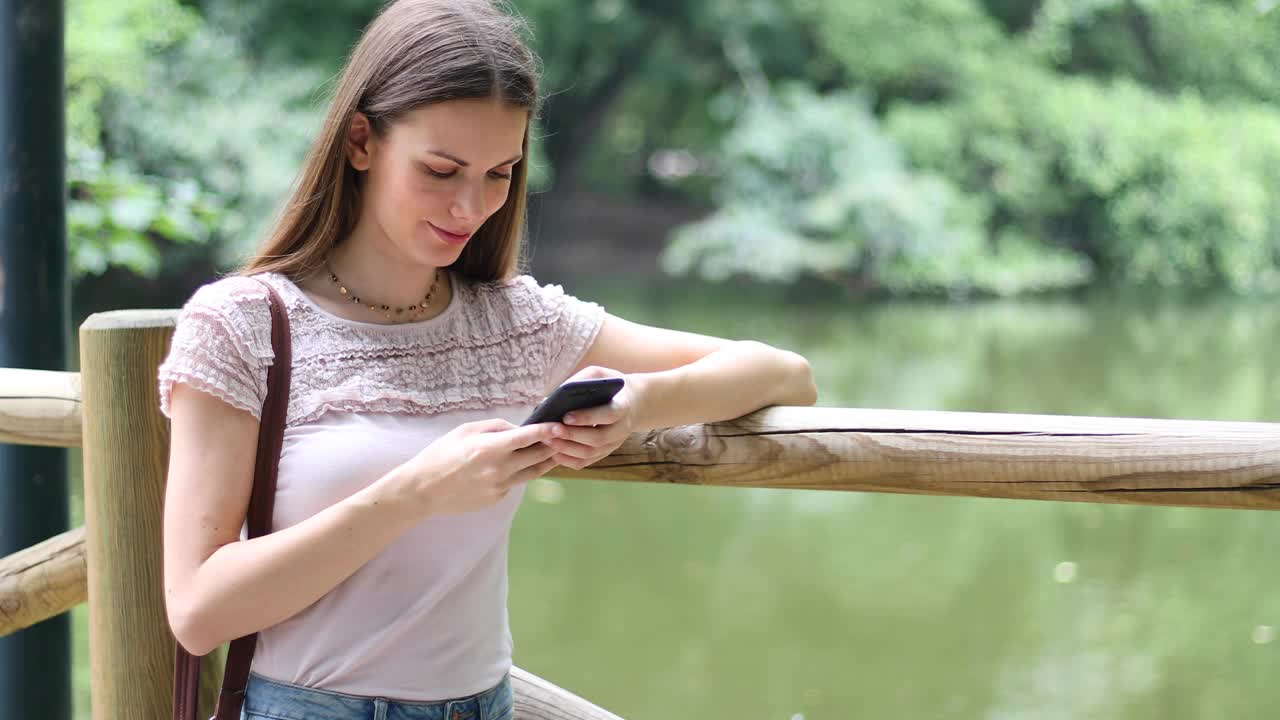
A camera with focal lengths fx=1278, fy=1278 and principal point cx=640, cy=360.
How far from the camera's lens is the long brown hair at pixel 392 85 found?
1180 millimetres

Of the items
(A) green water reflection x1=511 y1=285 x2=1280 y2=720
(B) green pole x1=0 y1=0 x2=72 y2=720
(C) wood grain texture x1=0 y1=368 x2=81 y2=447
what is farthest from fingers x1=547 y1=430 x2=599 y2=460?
(A) green water reflection x1=511 y1=285 x2=1280 y2=720

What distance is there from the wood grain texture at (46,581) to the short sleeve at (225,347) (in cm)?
55

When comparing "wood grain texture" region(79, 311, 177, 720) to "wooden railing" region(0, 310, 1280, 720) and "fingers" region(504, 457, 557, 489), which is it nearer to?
"wooden railing" region(0, 310, 1280, 720)

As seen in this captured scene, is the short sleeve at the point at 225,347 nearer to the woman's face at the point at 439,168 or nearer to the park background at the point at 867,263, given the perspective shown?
the woman's face at the point at 439,168

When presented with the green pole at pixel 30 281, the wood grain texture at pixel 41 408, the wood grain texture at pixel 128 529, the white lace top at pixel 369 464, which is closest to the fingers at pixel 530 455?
the white lace top at pixel 369 464

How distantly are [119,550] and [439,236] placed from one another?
551 millimetres

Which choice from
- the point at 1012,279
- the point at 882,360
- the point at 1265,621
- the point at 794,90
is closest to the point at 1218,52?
the point at 1012,279

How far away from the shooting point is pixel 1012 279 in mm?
12250

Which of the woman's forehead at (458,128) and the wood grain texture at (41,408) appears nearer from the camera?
the woman's forehead at (458,128)

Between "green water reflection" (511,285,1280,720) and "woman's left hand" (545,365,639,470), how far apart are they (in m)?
2.75

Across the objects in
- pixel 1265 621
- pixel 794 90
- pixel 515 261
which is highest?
pixel 794 90

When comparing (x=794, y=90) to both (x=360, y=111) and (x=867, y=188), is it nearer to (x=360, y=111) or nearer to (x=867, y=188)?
(x=867, y=188)

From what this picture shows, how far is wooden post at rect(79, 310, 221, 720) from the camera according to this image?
4.61ft

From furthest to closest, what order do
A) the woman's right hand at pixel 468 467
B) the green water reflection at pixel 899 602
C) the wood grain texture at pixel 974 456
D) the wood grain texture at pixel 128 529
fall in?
1. the green water reflection at pixel 899 602
2. the wood grain texture at pixel 128 529
3. the wood grain texture at pixel 974 456
4. the woman's right hand at pixel 468 467
